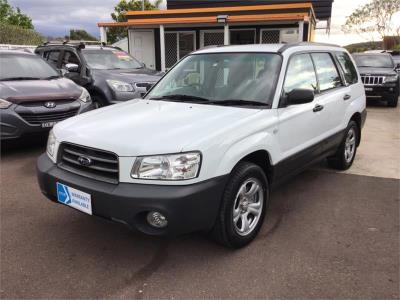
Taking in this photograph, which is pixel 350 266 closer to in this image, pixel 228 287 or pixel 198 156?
pixel 228 287

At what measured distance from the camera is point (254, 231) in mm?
3404

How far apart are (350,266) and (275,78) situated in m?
1.76

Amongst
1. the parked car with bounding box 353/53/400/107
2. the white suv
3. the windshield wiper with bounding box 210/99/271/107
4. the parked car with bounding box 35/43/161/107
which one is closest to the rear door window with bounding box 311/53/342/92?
the white suv

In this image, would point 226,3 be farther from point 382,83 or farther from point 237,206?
point 237,206

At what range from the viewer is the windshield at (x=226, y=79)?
368 cm

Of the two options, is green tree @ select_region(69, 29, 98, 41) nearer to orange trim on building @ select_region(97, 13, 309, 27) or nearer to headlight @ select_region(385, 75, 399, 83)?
orange trim on building @ select_region(97, 13, 309, 27)

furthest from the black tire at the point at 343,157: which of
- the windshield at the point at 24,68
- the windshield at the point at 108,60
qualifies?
the windshield at the point at 108,60

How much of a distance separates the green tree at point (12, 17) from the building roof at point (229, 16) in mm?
14106

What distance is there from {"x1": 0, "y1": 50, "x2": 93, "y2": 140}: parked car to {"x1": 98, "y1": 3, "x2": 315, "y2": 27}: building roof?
1138cm

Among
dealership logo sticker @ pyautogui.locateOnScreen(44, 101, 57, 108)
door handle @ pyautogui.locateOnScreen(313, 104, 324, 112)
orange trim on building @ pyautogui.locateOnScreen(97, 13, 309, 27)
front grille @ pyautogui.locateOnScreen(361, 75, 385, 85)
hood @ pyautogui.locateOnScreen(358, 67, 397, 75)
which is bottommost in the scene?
front grille @ pyautogui.locateOnScreen(361, 75, 385, 85)

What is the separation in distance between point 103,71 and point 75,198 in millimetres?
5579

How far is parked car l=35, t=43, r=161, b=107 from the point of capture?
25.3 ft

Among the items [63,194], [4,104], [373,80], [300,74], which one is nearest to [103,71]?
[4,104]

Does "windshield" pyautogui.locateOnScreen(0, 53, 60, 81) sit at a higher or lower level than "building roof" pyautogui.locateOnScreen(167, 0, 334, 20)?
lower
